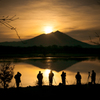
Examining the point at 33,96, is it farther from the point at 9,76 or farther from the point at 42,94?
the point at 9,76

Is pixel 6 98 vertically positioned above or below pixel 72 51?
below

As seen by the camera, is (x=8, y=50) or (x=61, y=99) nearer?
(x=61, y=99)

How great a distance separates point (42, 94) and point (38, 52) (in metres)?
127

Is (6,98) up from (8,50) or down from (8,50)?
down

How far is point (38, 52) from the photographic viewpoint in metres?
140

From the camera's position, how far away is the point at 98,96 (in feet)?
39.6

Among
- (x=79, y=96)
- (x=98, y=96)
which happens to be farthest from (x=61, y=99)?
(x=98, y=96)

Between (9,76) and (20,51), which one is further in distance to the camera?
(20,51)

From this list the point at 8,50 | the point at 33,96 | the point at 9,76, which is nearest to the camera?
the point at 33,96

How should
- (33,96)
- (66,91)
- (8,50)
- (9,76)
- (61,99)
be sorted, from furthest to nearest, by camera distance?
(8,50) < (9,76) < (66,91) < (33,96) < (61,99)

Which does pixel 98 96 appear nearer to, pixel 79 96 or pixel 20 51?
pixel 79 96

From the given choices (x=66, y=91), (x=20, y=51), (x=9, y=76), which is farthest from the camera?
(x=20, y=51)

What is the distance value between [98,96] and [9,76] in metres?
19.8

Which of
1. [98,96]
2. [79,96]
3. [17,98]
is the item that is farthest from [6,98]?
[98,96]
